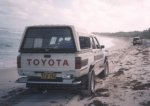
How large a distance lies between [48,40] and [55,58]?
30.6 inches

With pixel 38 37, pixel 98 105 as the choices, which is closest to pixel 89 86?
pixel 98 105

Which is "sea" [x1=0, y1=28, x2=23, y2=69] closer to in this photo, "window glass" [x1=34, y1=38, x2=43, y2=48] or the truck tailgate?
"window glass" [x1=34, y1=38, x2=43, y2=48]

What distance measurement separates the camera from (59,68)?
9.28 m

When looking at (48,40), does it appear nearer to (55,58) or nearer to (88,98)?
(55,58)

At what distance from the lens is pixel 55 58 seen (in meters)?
9.30

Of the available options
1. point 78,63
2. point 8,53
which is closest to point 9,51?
point 8,53

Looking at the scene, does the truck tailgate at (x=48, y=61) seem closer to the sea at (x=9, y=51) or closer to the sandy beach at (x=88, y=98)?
the sandy beach at (x=88, y=98)

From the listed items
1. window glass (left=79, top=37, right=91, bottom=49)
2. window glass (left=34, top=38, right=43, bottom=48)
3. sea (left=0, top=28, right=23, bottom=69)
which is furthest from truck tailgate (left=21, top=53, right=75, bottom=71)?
sea (left=0, top=28, right=23, bottom=69)

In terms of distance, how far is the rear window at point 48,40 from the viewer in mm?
9438

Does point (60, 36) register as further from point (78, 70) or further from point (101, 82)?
point (101, 82)

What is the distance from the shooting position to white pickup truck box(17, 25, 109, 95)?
922 centimetres

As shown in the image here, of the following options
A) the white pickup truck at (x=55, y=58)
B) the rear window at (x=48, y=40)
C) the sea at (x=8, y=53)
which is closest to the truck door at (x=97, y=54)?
the white pickup truck at (x=55, y=58)

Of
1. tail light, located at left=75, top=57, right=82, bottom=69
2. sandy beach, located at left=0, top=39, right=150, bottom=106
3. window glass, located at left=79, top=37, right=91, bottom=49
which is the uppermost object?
window glass, located at left=79, top=37, right=91, bottom=49

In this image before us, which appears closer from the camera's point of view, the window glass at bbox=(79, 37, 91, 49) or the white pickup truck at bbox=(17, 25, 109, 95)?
the white pickup truck at bbox=(17, 25, 109, 95)
